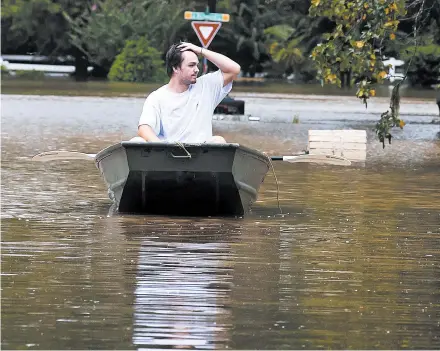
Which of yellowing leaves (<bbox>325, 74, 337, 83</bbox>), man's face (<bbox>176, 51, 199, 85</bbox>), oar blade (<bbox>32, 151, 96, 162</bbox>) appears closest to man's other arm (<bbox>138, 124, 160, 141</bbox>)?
man's face (<bbox>176, 51, 199, 85</bbox>)

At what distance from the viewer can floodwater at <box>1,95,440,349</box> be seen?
7902mm

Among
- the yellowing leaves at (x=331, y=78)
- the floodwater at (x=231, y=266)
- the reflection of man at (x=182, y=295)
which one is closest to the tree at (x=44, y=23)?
the yellowing leaves at (x=331, y=78)

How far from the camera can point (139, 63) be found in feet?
217

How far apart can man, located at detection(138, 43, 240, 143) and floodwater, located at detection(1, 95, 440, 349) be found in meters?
0.82

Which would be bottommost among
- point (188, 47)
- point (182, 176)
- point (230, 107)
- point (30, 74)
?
point (30, 74)

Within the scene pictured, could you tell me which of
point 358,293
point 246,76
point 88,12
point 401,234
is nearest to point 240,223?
point 401,234

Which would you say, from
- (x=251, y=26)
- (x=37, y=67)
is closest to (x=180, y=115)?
A: (x=251, y=26)

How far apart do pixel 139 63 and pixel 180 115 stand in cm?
5272

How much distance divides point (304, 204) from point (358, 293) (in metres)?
6.10

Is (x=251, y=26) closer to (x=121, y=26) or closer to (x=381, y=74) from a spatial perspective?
(x=121, y=26)

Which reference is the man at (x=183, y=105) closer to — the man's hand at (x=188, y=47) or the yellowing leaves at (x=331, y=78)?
the man's hand at (x=188, y=47)

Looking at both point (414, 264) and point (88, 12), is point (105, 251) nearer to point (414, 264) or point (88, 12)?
point (414, 264)

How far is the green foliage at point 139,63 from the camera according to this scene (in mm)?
65750

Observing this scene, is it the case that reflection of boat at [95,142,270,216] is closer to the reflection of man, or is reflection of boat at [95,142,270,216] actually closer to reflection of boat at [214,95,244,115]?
the reflection of man
